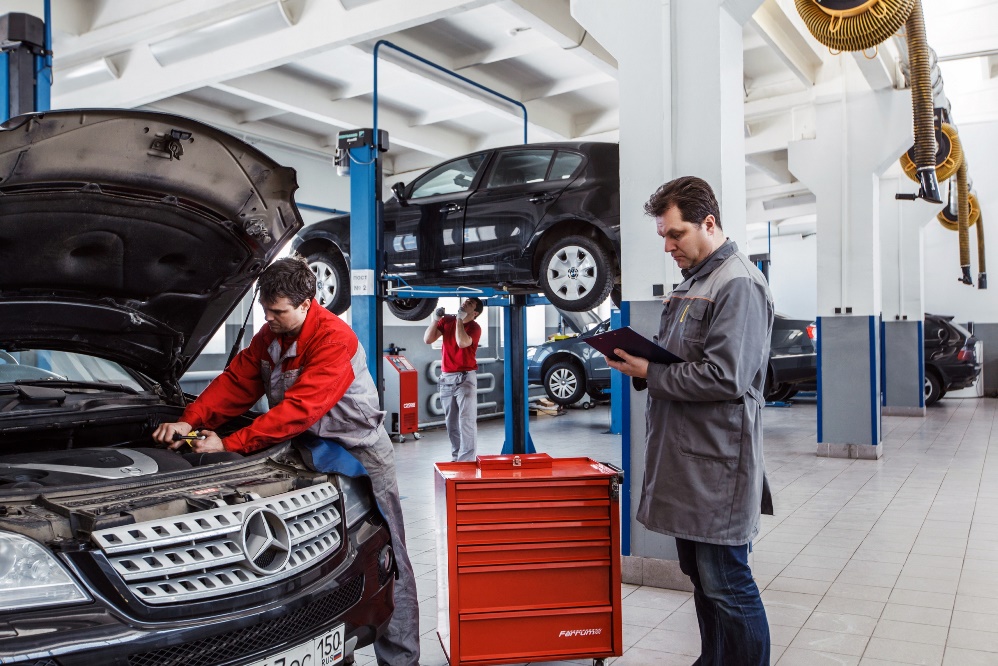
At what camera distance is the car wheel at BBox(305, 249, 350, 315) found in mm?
6617

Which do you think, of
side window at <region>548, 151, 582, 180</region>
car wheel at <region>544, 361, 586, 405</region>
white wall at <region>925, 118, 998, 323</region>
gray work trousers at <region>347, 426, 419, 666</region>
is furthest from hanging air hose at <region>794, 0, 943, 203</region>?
white wall at <region>925, 118, 998, 323</region>

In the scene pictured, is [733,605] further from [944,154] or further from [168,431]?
[944,154]

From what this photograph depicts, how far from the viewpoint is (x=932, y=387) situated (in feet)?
40.9

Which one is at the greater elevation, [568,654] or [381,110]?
[381,110]

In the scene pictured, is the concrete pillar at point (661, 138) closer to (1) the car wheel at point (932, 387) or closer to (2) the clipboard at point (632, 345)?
(2) the clipboard at point (632, 345)

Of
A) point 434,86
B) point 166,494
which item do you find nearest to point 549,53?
point 434,86

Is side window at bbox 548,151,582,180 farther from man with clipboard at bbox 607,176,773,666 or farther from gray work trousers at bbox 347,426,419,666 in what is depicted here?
gray work trousers at bbox 347,426,419,666

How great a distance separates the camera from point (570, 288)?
5.27m

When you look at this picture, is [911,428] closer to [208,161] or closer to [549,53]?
[549,53]

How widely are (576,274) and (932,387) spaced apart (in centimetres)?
970

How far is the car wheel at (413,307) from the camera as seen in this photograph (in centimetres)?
737

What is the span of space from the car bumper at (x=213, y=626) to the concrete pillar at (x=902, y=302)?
1054cm

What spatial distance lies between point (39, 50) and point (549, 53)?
4.68m

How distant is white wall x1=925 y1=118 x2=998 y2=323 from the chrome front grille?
14.9m
